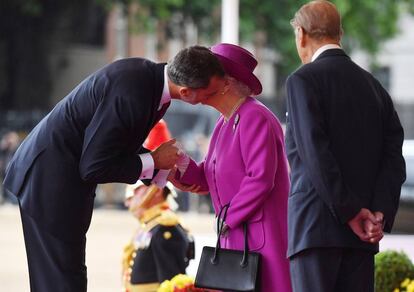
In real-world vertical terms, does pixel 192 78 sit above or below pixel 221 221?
above

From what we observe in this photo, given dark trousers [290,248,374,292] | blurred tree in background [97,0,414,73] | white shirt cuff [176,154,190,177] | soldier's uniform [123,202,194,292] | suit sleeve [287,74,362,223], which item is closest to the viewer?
suit sleeve [287,74,362,223]

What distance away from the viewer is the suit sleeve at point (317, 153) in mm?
3896

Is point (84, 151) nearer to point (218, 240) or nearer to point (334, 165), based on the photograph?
point (218, 240)

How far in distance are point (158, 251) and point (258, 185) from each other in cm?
153

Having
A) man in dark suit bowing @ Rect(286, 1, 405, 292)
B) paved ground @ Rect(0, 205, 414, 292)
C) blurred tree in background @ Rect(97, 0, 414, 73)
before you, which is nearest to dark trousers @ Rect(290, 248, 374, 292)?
man in dark suit bowing @ Rect(286, 1, 405, 292)

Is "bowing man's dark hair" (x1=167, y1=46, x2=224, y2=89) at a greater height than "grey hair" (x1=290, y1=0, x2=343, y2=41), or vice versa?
"grey hair" (x1=290, y1=0, x2=343, y2=41)

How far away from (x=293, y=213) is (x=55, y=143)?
1.07 metres

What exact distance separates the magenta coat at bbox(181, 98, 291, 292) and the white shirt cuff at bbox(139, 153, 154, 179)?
33cm

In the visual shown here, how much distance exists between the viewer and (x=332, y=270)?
4.03m

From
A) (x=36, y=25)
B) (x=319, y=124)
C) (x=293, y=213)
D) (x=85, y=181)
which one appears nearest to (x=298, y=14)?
(x=319, y=124)

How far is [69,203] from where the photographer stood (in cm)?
438

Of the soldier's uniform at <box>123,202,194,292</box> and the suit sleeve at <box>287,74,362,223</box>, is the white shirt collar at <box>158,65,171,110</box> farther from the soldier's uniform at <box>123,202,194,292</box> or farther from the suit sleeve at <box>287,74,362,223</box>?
the soldier's uniform at <box>123,202,194,292</box>

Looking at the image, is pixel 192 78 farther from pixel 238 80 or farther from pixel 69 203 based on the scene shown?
pixel 69 203

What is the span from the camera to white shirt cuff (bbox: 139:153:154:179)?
4.42 metres
